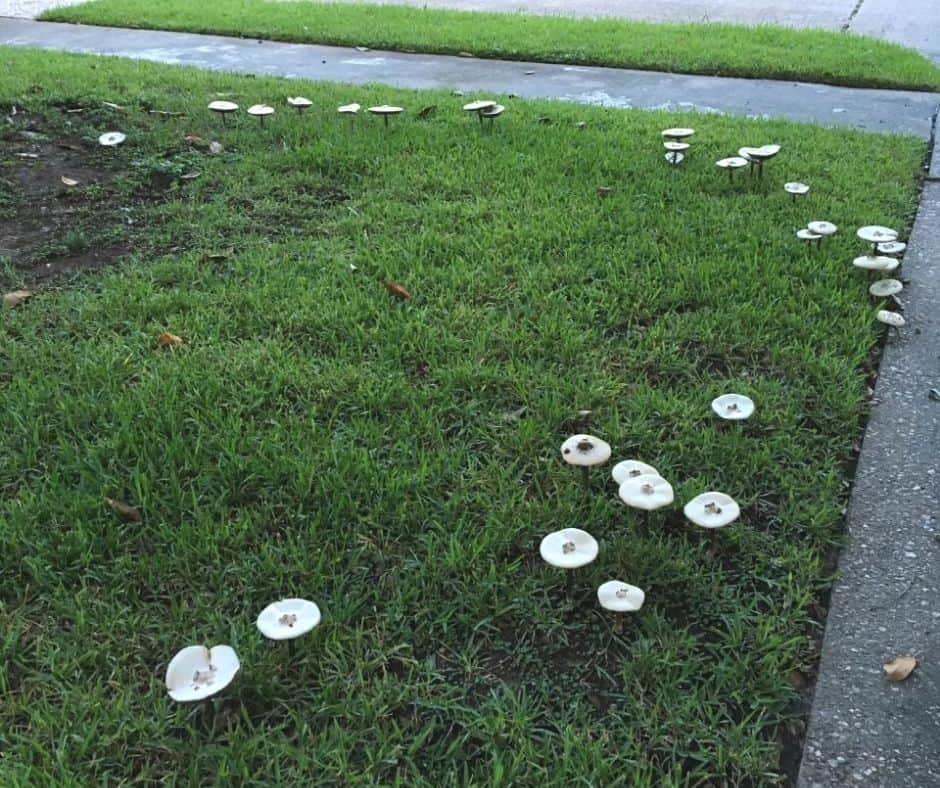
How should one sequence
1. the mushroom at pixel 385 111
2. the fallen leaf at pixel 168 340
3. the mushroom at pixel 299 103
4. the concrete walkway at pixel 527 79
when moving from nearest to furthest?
the fallen leaf at pixel 168 340, the mushroom at pixel 385 111, the mushroom at pixel 299 103, the concrete walkway at pixel 527 79

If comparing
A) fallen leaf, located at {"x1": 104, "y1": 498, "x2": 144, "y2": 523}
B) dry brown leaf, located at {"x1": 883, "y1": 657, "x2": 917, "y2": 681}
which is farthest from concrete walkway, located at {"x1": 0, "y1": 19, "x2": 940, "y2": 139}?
fallen leaf, located at {"x1": 104, "y1": 498, "x2": 144, "y2": 523}

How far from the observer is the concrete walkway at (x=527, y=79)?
227 inches

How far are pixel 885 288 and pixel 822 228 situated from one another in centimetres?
43

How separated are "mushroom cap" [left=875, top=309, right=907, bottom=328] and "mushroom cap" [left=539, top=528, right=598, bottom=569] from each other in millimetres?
1638

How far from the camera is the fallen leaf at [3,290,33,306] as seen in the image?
3.31 meters

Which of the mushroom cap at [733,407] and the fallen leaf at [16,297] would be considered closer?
the mushroom cap at [733,407]

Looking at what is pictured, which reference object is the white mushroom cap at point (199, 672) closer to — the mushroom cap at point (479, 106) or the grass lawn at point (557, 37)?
the mushroom cap at point (479, 106)

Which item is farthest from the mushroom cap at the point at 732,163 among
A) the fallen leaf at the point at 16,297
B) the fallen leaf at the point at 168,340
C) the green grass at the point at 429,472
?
the fallen leaf at the point at 16,297

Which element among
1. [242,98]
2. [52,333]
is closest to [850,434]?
[52,333]

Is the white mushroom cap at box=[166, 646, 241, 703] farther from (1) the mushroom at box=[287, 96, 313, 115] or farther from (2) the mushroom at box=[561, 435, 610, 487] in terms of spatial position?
(1) the mushroom at box=[287, 96, 313, 115]

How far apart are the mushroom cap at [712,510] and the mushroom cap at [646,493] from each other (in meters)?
0.06

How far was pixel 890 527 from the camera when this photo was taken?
7.41ft

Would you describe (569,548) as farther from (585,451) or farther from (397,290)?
(397,290)

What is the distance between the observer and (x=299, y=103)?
16.7ft
